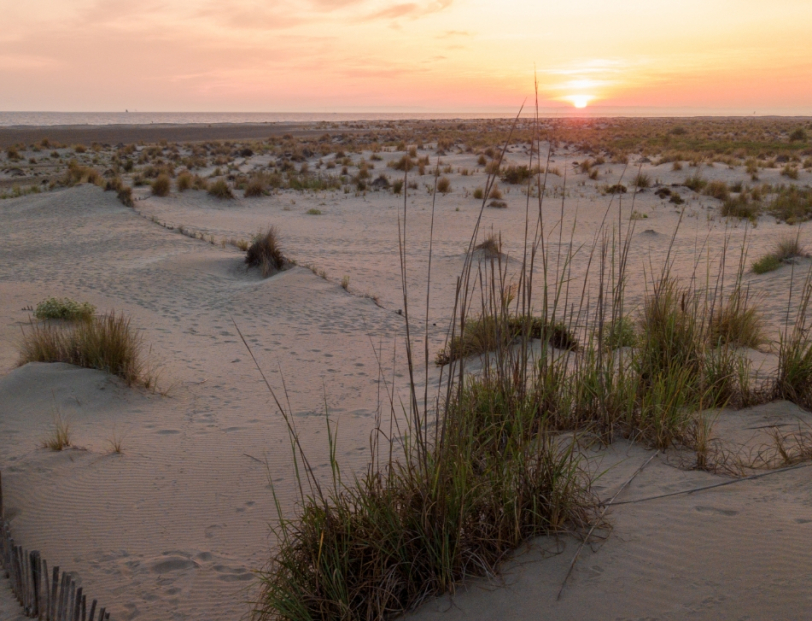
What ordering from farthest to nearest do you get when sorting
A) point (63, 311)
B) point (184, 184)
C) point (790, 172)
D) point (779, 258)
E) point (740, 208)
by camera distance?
point (790, 172)
point (184, 184)
point (740, 208)
point (779, 258)
point (63, 311)

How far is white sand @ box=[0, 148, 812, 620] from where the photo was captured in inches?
97.0

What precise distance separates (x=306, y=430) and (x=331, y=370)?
159 centimetres

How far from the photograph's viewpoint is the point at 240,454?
479 centimetres

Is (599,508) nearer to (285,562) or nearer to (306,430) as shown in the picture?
(285,562)

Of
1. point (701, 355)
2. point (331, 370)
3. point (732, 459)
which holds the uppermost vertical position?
point (701, 355)

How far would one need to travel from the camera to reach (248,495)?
4195mm

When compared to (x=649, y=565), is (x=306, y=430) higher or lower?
lower

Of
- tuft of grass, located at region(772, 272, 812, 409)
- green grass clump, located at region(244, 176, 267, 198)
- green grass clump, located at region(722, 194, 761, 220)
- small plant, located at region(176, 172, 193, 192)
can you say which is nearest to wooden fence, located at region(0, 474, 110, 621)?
tuft of grass, located at region(772, 272, 812, 409)

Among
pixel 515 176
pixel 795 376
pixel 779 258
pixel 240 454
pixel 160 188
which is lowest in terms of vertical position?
pixel 240 454

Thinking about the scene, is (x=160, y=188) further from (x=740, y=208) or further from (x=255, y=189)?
(x=740, y=208)

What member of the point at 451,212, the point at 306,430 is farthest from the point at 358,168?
the point at 306,430

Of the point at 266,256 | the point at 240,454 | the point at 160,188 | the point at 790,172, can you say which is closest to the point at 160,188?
the point at 160,188

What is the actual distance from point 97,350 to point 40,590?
134 inches

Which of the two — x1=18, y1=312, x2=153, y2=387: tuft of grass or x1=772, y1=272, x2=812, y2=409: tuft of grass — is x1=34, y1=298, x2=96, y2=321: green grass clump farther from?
→ x1=772, y1=272, x2=812, y2=409: tuft of grass
